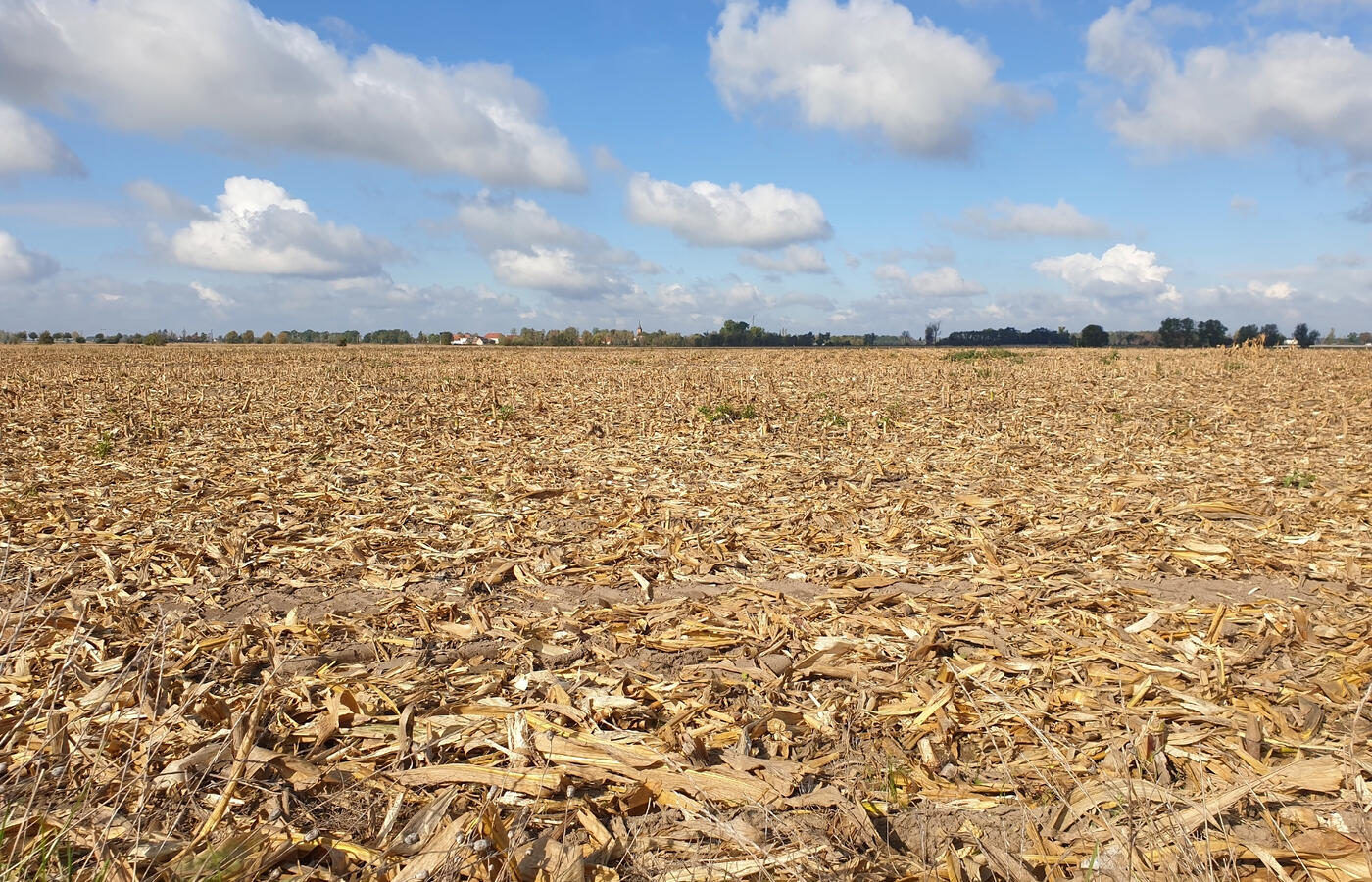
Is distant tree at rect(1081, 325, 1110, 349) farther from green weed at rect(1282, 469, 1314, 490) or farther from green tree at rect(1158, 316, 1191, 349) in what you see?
green weed at rect(1282, 469, 1314, 490)

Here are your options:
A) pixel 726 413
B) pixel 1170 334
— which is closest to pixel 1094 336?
pixel 1170 334

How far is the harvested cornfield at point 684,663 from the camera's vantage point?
2.67 metres

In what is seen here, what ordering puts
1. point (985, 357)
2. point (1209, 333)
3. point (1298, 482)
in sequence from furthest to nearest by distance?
1. point (1209, 333)
2. point (985, 357)
3. point (1298, 482)

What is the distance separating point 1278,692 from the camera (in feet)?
12.3

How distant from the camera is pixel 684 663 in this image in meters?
4.16

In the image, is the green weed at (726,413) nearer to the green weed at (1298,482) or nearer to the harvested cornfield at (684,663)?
the harvested cornfield at (684,663)

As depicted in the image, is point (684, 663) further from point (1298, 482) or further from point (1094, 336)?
point (1094, 336)

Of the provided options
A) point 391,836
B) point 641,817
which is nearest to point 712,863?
point 641,817

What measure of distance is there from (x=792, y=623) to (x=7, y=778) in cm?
359

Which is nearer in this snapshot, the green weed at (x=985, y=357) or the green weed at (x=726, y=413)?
the green weed at (x=726, y=413)

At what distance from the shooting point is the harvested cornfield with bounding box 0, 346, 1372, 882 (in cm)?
267

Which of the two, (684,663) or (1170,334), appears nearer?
(684,663)

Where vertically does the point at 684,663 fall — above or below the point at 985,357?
below

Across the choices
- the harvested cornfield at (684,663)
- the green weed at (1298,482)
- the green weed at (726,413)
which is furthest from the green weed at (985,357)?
the green weed at (1298,482)
